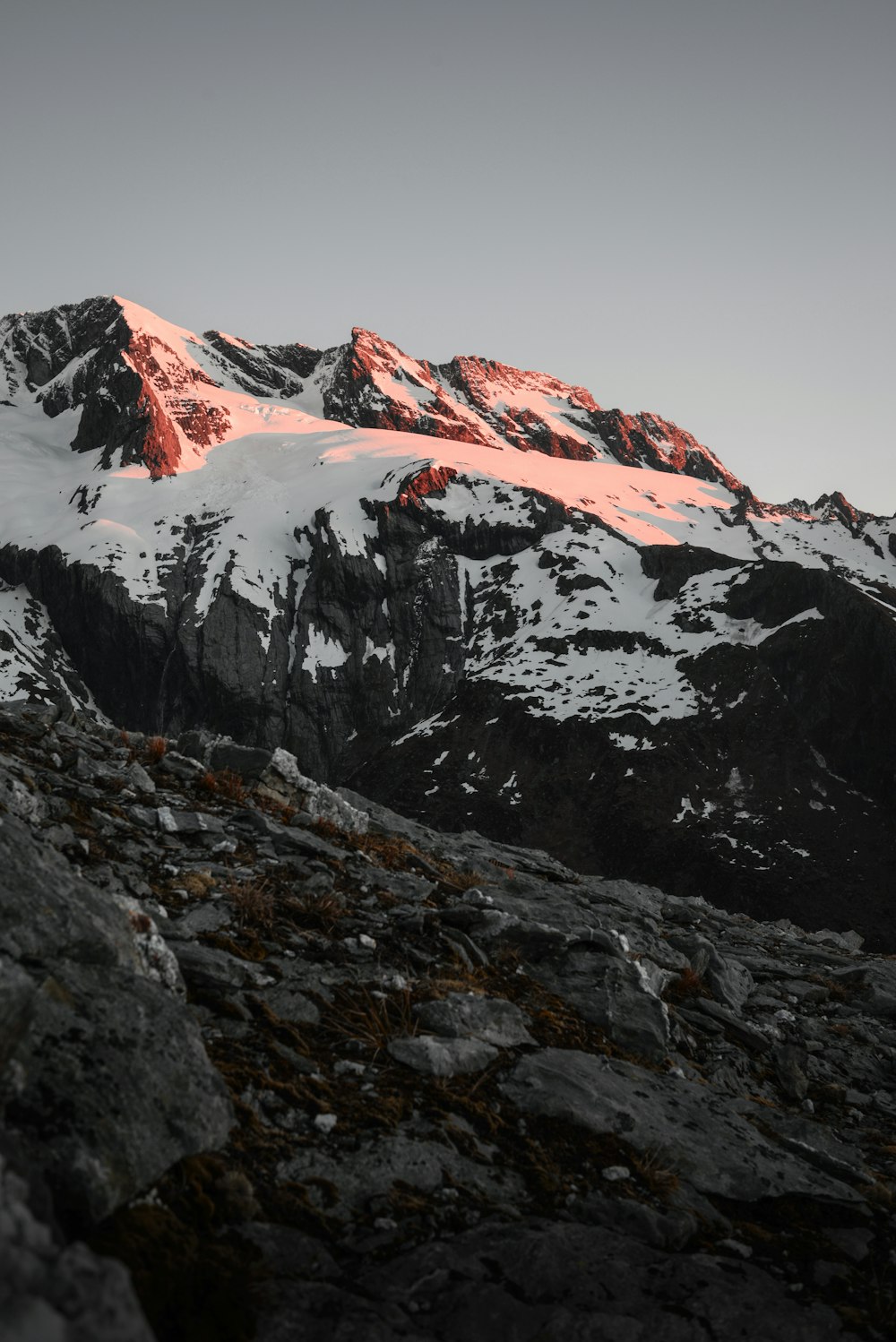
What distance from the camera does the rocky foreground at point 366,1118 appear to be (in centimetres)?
379

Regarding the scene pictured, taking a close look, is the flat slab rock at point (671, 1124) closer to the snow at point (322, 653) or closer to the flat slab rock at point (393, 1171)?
the flat slab rock at point (393, 1171)

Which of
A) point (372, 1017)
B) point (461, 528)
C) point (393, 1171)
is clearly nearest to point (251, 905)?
point (372, 1017)

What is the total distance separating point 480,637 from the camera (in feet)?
440

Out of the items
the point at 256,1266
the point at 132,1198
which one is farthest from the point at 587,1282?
the point at 132,1198

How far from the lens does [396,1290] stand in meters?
4.24

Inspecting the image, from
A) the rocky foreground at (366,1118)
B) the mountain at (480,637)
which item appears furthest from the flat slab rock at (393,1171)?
the mountain at (480,637)

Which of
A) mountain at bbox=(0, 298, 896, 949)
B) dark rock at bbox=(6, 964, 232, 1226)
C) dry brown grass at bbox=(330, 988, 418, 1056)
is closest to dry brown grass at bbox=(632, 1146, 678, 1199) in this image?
dry brown grass at bbox=(330, 988, 418, 1056)

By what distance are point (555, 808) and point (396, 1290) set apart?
316 feet

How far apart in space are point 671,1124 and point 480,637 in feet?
418

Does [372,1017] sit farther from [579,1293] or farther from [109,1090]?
[109,1090]

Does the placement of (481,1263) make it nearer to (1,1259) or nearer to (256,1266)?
(256,1266)

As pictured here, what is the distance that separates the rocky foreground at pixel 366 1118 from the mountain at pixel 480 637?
72.7 metres

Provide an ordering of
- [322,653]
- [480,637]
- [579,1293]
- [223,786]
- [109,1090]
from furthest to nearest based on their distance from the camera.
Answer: [322,653], [480,637], [223,786], [579,1293], [109,1090]

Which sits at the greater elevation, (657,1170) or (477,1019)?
(477,1019)
